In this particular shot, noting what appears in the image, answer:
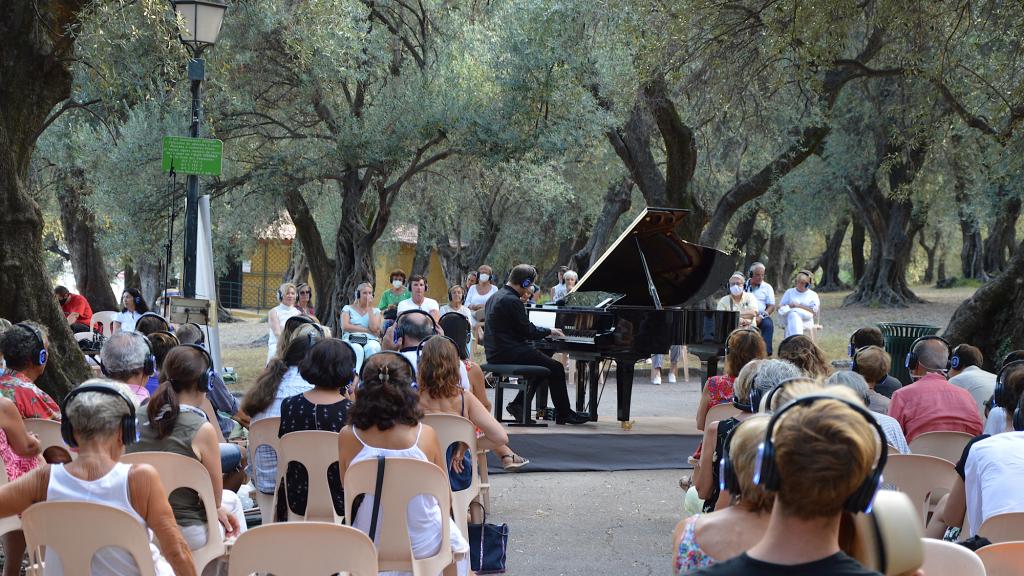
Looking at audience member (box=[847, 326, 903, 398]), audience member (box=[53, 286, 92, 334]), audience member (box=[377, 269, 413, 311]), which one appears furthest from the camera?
audience member (box=[377, 269, 413, 311])

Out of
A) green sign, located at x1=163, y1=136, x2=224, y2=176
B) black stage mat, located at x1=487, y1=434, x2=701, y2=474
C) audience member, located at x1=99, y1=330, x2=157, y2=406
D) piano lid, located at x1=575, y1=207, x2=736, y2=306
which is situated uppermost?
green sign, located at x1=163, y1=136, x2=224, y2=176

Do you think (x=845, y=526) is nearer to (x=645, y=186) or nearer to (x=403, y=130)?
(x=403, y=130)

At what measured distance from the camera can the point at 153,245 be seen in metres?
16.0

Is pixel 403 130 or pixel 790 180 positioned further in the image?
pixel 790 180

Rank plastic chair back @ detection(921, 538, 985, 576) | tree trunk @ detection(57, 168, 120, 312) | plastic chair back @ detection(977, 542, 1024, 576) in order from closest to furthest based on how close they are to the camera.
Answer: plastic chair back @ detection(921, 538, 985, 576)
plastic chair back @ detection(977, 542, 1024, 576)
tree trunk @ detection(57, 168, 120, 312)

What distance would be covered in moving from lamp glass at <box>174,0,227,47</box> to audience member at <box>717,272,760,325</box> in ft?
25.2

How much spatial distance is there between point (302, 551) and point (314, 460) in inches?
66.6

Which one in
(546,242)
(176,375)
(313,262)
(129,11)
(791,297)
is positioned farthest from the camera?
(546,242)

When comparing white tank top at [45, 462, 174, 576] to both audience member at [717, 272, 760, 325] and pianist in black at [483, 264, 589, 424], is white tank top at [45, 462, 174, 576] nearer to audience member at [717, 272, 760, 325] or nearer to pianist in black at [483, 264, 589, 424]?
pianist in black at [483, 264, 589, 424]

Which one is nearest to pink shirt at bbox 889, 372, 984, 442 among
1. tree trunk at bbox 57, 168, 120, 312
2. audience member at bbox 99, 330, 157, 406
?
audience member at bbox 99, 330, 157, 406

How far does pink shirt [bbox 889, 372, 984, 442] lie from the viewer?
18.6 feet

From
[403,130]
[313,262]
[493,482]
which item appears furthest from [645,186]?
[493,482]

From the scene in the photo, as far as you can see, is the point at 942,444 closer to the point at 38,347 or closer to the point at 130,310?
the point at 38,347

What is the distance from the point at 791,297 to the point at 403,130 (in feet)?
21.4
